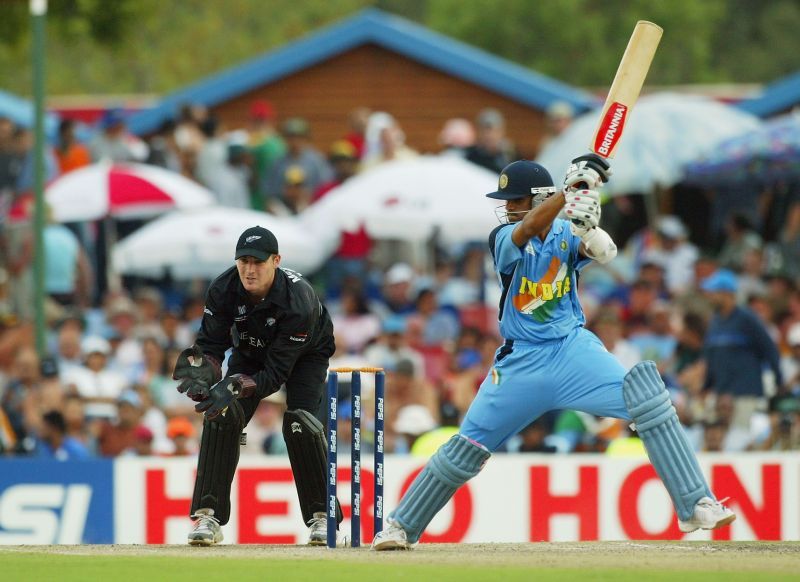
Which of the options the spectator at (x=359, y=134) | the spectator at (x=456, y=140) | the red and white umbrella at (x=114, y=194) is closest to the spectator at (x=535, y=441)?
the red and white umbrella at (x=114, y=194)

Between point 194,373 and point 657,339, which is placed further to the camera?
point 657,339

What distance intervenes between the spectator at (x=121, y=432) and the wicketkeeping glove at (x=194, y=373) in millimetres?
5453

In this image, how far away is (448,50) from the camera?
2334 cm

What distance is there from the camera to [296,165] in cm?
1861

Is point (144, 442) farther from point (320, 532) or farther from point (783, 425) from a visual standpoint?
point (783, 425)

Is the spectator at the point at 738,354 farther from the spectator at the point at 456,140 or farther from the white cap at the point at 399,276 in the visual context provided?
the spectator at the point at 456,140

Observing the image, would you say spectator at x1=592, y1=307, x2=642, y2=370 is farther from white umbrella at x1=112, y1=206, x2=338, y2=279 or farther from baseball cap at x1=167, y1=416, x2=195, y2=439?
baseball cap at x1=167, y1=416, x2=195, y2=439

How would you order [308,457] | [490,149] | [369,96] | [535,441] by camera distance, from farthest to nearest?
[369,96] → [490,149] → [535,441] → [308,457]

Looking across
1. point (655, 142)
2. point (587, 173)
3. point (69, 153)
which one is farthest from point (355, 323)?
point (587, 173)

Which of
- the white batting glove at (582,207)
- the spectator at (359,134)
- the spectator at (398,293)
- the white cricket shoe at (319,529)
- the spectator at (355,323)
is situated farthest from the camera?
the spectator at (359,134)

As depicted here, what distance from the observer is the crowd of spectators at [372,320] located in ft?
46.2

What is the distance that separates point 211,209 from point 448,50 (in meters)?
7.21

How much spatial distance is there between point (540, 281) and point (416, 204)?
26.3 feet

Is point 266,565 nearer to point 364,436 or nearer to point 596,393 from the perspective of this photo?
point 596,393
